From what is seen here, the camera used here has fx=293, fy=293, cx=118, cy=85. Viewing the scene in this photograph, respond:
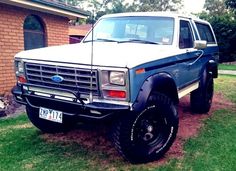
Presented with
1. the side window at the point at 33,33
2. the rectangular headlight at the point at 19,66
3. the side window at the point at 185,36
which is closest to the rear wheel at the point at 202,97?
the side window at the point at 185,36

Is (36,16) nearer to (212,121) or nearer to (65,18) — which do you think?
(65,18)

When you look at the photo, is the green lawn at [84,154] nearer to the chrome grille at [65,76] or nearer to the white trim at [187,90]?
the white trim at [187,90]

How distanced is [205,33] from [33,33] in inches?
207

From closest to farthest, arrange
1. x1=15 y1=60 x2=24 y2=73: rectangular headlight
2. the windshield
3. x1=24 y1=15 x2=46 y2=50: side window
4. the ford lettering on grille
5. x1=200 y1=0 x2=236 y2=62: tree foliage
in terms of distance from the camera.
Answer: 1. the ford lettering on grille
2. x1=15 y1=60 x2=24 y2=73: rectangular headlight
3. the windshield
4. x1=24 y1=15 x2=46 y2=50: side window
5. x1=200 y1=0 x2=236 y2=62: tree foliage

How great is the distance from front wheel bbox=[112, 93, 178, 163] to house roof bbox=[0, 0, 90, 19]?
17.4 feet

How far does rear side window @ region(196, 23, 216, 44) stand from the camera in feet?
20.4

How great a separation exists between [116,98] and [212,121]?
3277 mm

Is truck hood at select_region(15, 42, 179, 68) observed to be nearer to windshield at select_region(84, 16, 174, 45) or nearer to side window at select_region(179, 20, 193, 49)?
windshield at select_region(84, 16, 174, 45)

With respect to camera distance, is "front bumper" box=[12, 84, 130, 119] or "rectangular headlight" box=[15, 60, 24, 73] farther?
"rectangular headlight" box=[15, 60, 24, 73]

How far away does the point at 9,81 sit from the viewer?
314 inches

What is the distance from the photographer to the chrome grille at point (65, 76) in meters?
3.50

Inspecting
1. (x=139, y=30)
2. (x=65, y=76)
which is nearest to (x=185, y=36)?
(x=139, y=30)

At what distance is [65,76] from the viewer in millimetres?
3688

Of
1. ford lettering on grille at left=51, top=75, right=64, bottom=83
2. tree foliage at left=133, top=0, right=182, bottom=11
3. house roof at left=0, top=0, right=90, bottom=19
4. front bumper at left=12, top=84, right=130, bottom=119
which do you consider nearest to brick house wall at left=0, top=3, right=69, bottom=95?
house roof at left=0, top=0, right=90, bottom=19
